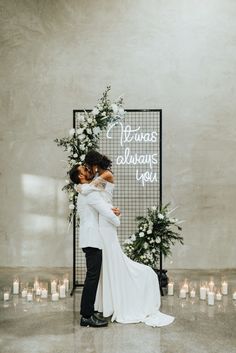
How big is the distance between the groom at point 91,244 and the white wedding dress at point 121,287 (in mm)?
111

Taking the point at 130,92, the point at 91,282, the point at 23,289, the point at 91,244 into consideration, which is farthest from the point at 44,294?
the point at 130,92

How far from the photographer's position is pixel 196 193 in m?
7.20

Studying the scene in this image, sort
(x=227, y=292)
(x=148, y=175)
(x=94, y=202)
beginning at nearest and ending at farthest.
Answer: (x=94, y=202), (x=227, y=292), (x=148, y=175)

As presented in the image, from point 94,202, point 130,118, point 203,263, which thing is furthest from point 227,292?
point 130,118

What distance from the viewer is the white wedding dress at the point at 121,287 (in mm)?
4574

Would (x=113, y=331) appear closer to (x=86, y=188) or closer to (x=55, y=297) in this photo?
(x=55, y=297)

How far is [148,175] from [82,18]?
109 inches

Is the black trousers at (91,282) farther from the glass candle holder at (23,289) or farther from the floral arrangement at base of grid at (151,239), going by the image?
the glass candle holder at (23,289)

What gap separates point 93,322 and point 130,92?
3990mm

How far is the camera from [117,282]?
4.60 metres

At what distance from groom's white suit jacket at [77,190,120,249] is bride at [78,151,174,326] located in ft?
0.27

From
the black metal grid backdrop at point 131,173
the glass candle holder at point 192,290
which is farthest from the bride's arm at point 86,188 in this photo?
the black metal grid backdrop at point 131,173

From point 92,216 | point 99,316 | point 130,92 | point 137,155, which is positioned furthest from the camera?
point 130,92

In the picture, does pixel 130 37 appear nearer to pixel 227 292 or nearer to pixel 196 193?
pixel 196 193
